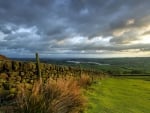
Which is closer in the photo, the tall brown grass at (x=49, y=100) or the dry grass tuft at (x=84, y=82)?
the tall brown grass at (x=49, y=100)

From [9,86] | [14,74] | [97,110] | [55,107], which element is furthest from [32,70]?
[55,107]

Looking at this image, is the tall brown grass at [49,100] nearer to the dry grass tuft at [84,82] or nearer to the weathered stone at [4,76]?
the weathered stone at [4,76]

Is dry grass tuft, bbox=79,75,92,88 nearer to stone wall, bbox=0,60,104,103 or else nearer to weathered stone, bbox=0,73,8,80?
stone wall, bbox=0,60,104,103

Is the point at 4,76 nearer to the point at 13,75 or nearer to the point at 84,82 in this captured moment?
the point at 13,75

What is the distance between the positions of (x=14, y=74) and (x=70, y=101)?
249cm

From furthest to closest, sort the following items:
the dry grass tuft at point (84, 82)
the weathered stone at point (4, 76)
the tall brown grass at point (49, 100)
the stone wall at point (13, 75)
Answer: the dry grass tuft at point (84, 82) → the weathered stone at point (4, 76) → the stone wall at point (13, 75) → the tall brown grass at point (49, 100)

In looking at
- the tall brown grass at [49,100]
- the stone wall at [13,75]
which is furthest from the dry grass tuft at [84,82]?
the tall brown grass at [49,100]

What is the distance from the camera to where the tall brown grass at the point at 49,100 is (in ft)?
21.3

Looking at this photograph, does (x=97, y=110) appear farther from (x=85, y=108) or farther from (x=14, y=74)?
(x=14, y=74)

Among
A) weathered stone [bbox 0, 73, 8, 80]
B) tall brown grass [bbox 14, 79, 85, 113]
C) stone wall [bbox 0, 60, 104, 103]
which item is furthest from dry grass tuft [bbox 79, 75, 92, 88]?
weathered stone [bbox 0, 73, 8, 80]

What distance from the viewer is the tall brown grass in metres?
6.49

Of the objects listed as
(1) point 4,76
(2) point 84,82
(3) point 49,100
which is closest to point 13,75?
(1) point 4,76

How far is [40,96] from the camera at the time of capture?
6.77 meters

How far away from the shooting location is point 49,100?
22.4 ft
